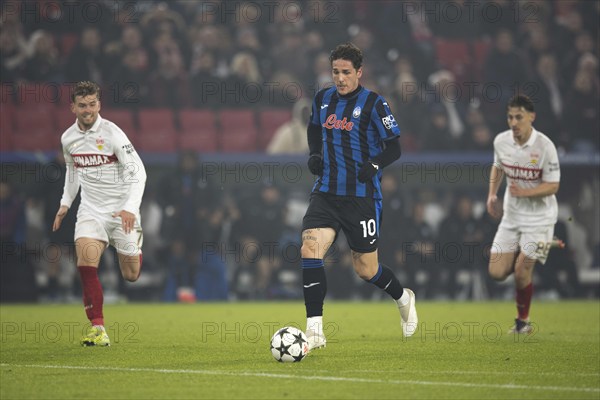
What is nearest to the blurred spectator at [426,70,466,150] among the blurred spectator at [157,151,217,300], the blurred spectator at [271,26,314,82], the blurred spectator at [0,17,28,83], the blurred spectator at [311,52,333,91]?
the blurred spectator at [311,52,333,91]

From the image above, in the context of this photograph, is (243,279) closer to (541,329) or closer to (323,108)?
(541,329)

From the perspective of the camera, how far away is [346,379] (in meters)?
6.55

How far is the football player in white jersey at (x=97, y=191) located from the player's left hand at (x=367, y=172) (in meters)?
2.18

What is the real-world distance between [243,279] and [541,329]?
743 cm

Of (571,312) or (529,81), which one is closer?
(571,312)

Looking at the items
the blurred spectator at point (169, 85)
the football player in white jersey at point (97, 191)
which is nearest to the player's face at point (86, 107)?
the football player in white jersey at point (97, 191)

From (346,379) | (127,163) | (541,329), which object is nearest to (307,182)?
(541,329)

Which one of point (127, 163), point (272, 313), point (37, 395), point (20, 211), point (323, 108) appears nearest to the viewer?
point (37, 395)

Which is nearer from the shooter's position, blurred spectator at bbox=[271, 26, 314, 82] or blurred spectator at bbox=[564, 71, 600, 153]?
blurred spectator at bbox=[564, 71, 600, 153]

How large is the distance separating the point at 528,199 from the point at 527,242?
1.49ft

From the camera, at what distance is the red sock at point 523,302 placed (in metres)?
10.3

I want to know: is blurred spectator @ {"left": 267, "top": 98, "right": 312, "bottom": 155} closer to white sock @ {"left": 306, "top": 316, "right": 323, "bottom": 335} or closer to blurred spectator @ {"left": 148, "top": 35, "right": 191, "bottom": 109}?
blurred spectator @ {"left": 148, "top": 35, "right": 191, "bottom": 109}

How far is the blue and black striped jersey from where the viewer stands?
8250mm

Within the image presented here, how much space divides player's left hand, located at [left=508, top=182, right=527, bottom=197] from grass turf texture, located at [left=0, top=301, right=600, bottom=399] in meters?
1.39
